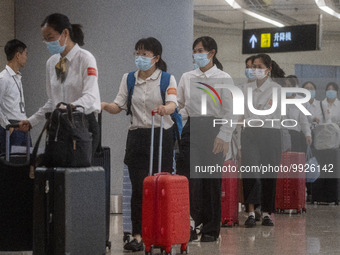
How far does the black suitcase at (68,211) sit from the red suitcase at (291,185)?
5099mm

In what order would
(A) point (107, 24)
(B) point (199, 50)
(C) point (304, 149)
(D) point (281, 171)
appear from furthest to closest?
(C) point (304, 149) → (D) point (281, 171) → (A) point (107, 24) → (B) point (199, 50)

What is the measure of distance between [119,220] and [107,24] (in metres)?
2.21

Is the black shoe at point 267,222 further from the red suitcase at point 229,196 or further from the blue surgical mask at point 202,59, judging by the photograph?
the blue surgical mask at point 202,59

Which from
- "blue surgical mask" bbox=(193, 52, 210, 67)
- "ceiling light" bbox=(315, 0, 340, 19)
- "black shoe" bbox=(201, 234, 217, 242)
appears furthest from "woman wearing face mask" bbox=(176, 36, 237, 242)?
"ceiling light" bbox=(315, 0, 340, 19)

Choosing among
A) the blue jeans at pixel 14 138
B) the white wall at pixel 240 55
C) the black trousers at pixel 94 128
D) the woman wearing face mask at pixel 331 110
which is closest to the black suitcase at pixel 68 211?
the black trousers at pixel 94 128

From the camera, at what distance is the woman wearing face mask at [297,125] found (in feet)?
31.0

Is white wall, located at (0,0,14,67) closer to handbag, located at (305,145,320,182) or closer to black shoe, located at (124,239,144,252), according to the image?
black shoe, located at (124,239,144,252)

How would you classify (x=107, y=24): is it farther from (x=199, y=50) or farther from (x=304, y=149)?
(x=304, y=149)

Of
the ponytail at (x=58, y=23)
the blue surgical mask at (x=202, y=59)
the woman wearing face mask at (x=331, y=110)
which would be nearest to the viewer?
the ponytail at (x=58, y=23)

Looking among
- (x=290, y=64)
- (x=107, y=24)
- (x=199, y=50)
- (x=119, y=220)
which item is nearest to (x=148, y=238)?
(x=199, y=50)

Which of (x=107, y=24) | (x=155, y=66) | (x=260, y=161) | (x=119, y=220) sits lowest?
(x=119, y=220)

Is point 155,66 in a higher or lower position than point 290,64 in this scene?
lower

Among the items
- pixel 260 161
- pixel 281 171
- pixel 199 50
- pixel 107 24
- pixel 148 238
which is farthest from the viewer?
pixel 281 171

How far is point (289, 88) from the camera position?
9531 millimetres
